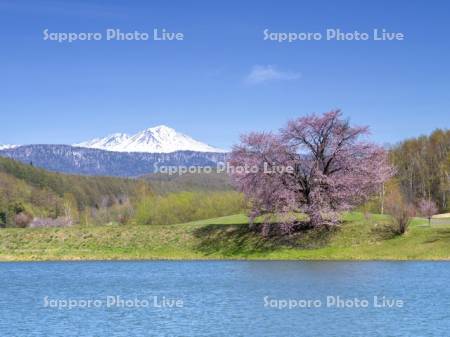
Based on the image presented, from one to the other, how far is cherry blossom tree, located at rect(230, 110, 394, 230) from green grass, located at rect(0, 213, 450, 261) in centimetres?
271

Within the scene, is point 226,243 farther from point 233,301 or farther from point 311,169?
point 233,301

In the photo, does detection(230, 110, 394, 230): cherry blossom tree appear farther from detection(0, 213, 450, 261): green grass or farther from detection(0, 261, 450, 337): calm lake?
detection(0, 261, 450, 337): calm lake

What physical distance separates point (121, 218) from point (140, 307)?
128 m

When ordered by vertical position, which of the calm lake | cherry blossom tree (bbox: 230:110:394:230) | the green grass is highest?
cherry blossom tree (bbox: 230:110:394:230)

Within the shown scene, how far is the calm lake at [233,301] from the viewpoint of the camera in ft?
98.5

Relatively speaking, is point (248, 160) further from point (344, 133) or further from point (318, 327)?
point (318, 327)

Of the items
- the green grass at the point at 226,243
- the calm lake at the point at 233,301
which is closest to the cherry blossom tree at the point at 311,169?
the green grass at the point at 226,243

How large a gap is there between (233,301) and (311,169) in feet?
123

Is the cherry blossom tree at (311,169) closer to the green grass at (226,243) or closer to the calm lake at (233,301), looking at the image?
the green grass at (226,243)

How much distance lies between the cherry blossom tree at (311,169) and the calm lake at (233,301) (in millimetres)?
14431

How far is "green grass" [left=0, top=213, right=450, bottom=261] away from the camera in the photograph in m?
67.0

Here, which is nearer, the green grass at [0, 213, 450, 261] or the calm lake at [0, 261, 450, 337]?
the calm lake at [0, 261, 450, 337]

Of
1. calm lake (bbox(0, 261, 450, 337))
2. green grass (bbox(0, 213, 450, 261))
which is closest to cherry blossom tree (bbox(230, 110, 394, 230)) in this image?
green grass (bbox(0, 213, 450, 261))

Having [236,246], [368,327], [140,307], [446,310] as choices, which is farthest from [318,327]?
[236,246]
